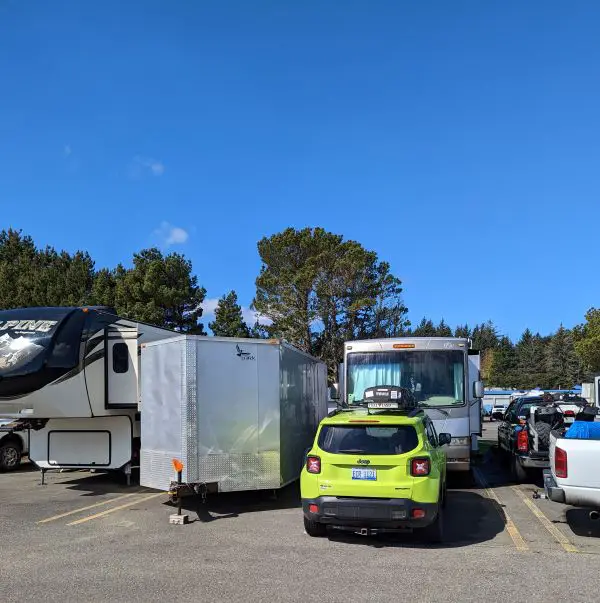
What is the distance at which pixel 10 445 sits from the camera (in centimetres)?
1470

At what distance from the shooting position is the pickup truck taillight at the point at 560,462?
7.46 meters

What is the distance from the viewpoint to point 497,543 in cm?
755

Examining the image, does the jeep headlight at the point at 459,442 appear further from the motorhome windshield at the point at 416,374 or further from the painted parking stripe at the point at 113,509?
the painted parking stripe at the point at 113,509

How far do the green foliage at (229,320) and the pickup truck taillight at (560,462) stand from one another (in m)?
32.8

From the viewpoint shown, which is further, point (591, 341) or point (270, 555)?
point (591, 341)

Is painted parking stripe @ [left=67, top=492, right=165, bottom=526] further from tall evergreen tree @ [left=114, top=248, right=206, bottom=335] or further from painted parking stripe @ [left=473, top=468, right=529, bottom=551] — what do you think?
tall evergreen tree @ [left=114, top=248, right=206, bottom=335]

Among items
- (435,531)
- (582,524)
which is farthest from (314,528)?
(582,524)

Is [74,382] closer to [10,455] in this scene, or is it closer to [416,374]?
[10,455]

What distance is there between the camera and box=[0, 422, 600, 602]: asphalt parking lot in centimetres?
572

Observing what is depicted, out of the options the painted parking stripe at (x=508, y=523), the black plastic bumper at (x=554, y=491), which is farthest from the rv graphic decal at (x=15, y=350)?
the black plastic bumper at (x=554, y=491)

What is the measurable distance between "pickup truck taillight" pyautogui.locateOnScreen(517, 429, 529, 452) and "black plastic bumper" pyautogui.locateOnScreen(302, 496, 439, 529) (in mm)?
5261

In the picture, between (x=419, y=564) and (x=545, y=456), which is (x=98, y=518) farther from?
(x=545, y=456)

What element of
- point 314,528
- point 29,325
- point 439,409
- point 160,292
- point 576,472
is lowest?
point 314,528

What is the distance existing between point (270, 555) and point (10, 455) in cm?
1007
